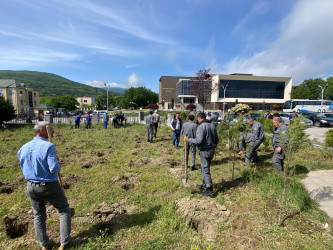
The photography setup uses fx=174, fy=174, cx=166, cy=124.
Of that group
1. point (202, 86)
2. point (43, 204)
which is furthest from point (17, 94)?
point (43, 204)

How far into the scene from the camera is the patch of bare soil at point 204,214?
2936 mm

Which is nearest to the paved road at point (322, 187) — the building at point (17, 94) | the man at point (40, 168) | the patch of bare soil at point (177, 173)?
the patch of bare soil at point (177, 173)

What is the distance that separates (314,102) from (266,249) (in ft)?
139

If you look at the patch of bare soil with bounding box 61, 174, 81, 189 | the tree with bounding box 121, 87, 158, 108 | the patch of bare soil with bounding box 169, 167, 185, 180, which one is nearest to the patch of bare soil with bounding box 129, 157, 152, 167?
the patch of bare soil with bounding box 169, 167, 185, 180

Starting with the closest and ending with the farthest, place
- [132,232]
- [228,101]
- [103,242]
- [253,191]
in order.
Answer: [103,242] < [132,232] < [253,191] < [228,101]

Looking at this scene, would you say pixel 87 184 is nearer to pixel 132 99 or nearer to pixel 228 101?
pixel 228 101

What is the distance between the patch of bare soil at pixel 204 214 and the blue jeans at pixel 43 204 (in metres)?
1.91

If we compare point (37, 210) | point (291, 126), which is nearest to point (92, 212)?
point (37, 210)

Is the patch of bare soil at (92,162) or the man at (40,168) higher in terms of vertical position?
the man at (40,168)

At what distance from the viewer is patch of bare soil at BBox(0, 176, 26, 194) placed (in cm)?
430

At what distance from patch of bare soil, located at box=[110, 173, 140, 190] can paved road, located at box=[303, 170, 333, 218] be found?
4.18 m

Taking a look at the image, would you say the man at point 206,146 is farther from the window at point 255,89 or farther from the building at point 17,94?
the building at point 17,94

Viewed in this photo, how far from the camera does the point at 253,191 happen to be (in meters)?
4.20

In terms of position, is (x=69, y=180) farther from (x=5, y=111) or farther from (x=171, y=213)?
(x=5, y=111)
